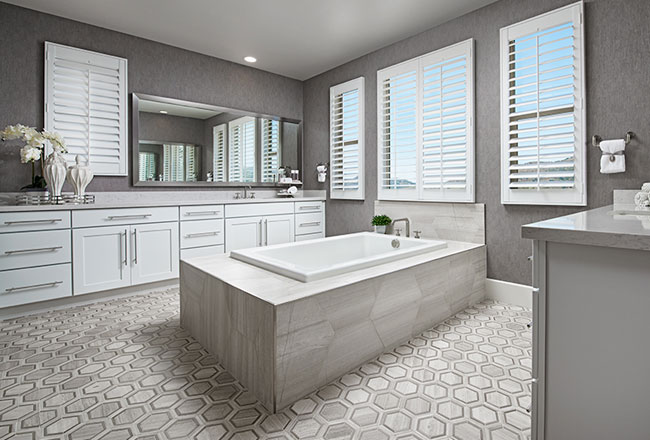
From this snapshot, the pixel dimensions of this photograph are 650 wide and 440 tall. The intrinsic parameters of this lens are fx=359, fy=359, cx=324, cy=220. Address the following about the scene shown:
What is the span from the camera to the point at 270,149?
480 cm

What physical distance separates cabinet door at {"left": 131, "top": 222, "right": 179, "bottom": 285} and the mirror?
66cm

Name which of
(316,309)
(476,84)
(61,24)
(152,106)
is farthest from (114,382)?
(476,84)

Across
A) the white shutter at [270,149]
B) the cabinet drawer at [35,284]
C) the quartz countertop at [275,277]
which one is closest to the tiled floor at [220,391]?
the cabinet drawer at [35,284]

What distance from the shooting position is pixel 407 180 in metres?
3.80

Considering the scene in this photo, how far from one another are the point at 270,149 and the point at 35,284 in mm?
2906

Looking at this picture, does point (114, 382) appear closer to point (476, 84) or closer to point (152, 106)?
point (152, 106)

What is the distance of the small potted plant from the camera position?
3.86 metres

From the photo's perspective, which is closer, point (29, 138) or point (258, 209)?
point (29, 138)

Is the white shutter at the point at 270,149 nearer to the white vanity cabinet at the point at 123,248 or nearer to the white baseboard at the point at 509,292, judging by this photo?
the white vanity cabinet at the point at 123,248

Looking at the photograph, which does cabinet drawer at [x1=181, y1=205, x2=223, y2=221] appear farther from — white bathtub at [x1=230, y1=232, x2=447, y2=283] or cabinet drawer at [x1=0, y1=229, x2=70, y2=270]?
white bathtub at [x1=230, y1=232, x2=447, y2=283]

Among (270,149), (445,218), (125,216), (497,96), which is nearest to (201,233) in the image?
(125,216)

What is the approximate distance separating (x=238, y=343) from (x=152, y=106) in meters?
3.00

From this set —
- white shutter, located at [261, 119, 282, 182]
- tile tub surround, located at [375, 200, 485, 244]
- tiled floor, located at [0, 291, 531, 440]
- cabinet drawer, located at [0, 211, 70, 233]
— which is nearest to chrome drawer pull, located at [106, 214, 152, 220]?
cabinet drawer, located at [0, 211, 70, 233]

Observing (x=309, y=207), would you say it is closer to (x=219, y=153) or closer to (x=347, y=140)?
(x=347, y=140)
